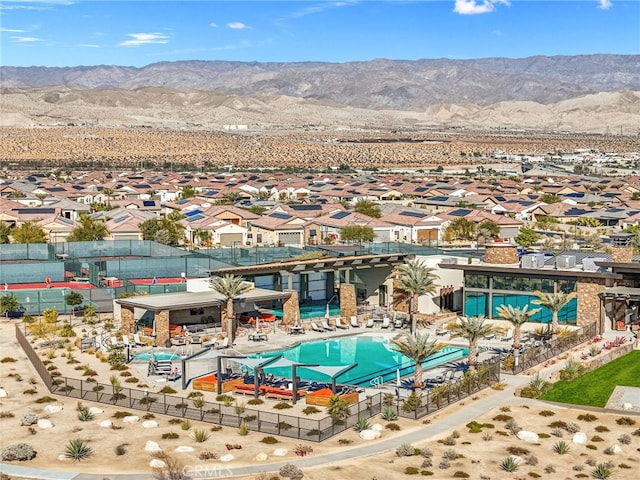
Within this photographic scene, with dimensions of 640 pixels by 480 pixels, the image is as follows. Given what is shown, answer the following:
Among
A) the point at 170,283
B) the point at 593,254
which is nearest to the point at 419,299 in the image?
the point at 593,254

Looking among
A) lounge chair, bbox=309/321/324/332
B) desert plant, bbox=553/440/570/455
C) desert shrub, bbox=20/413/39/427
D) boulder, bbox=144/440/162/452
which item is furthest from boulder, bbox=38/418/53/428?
lounge chair, bbox=309/321/324/332

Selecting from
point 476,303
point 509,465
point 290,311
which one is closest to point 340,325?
point 290,311

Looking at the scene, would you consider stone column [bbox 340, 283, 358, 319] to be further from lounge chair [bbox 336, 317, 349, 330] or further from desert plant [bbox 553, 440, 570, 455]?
desert plant [bbox 553, 440, 570, 455]

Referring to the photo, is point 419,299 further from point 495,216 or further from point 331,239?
point 495,216

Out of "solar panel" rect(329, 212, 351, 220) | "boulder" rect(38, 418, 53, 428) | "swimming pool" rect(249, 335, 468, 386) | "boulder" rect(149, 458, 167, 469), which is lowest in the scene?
"swimming pool" rect(249, 335, 468, 386)

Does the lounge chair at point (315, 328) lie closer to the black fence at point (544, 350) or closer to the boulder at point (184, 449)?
the black fence at point (544, 350)
